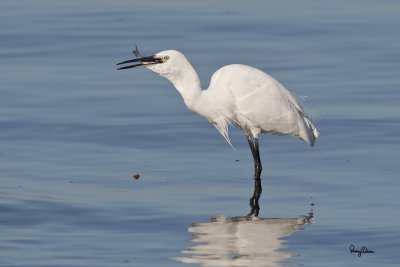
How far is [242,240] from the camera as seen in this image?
9.17 m

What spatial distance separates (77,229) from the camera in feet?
30.3

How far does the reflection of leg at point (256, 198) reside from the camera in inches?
396

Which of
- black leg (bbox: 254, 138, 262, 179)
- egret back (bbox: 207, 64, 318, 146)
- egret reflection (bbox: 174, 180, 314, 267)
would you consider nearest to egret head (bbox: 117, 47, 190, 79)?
egret back (bbox: 207, 64, 318, 146)

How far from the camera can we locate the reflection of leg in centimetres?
1006

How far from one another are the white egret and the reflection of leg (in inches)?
13.5

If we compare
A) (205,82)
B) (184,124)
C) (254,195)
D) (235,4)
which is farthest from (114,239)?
(235,4)

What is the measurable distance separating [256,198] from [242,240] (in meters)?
1.30

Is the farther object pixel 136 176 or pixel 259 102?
pixel 259 102

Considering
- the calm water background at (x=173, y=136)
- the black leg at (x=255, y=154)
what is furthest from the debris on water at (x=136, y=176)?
the black leg at (x=255, y=154)

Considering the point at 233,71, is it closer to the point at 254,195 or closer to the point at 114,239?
the point at 254,195

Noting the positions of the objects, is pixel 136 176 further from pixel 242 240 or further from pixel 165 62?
pixel 242 240

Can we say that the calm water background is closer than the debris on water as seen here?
Yes

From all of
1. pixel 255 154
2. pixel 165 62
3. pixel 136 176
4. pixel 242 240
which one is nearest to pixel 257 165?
pixel 255 154

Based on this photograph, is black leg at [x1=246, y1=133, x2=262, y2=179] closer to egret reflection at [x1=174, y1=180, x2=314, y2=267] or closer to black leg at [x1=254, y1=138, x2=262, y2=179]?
black leg at [x1=254, y1=138, x2=262, y2=179]
